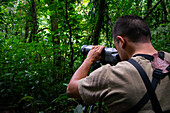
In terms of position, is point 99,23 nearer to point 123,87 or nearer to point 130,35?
point 130,35

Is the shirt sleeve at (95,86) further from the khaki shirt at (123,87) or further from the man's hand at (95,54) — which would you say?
the man's hand at (95,54)

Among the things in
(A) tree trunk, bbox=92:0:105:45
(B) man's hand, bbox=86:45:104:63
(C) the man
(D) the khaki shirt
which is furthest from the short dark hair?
(A) tree trunk, bbox=92:0:105:45

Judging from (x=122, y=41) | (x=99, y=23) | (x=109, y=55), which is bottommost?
(x=109, y=55)

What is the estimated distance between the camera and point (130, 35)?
3.58 ft

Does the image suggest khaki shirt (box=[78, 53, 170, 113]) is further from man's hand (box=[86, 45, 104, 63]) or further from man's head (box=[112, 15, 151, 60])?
man's hand (box=[86, 45, 104, 63])

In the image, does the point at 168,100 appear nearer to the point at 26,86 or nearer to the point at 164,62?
the point at 164,62

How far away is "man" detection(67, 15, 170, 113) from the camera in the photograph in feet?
2.68

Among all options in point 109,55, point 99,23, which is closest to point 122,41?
point 109,55

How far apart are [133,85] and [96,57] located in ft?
2.16

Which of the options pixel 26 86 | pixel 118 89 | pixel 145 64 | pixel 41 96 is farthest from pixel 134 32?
pixel 26 86

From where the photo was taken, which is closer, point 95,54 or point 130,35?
point 130,35

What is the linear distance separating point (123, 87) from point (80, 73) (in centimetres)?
48

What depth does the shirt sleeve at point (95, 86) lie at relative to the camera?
89cm

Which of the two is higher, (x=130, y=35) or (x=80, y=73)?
(x=130, y=35)
